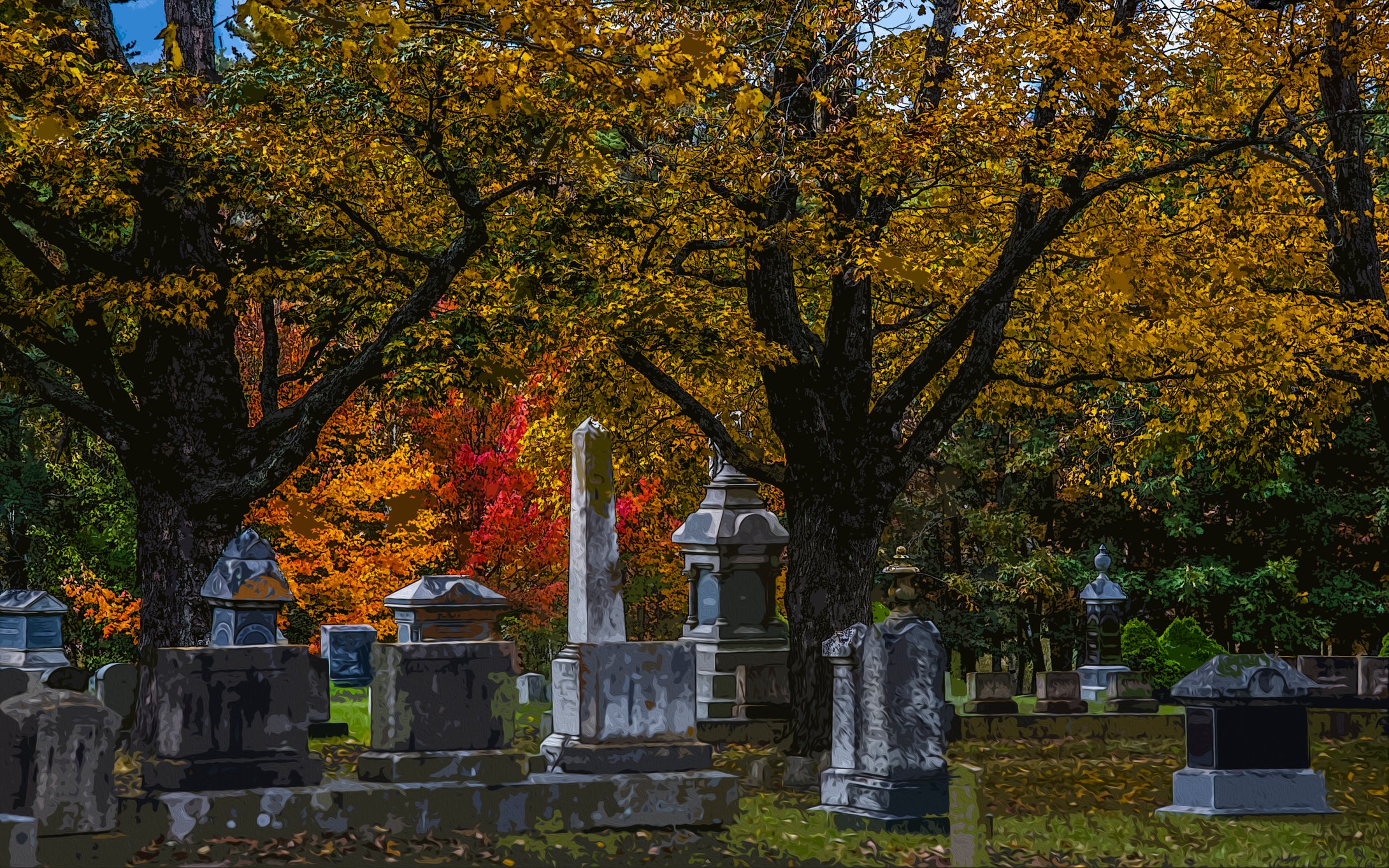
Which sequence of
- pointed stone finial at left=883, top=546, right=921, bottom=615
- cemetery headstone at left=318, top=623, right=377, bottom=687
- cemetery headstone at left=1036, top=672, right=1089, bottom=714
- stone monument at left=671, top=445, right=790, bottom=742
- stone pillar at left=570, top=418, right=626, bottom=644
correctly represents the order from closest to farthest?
pointed stone finial at left=883, top=546, right=921, bottom=615, stone pillar at left=570, top=418, right=626, bottom=644, stone monument at left=671, top=445, right=790, bottom=742, cemetery headstone at left=1036, top=672, right=1089, bottom=714, cemetery headstone at left=318, top=623, right=377, bottom=687

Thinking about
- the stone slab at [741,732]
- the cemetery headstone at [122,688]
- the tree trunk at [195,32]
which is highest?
the tree trunk at [195,32]

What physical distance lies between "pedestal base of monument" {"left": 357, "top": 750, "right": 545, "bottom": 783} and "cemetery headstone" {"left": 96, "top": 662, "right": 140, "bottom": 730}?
202 inches

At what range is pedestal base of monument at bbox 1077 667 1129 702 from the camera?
867 inches

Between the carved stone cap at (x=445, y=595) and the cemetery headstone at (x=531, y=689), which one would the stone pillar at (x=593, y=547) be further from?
the cemetery headstone at (x=531, y=689)

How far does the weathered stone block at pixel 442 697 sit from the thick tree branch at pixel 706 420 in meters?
4.46

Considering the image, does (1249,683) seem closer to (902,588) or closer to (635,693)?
(902,588)

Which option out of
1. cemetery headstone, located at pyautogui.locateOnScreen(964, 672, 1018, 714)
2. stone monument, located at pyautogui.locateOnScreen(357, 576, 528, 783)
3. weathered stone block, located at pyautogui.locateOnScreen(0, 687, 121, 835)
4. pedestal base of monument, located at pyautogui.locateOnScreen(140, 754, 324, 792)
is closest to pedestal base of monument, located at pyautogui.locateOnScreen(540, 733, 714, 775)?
stone monument, located at pyautogui.locateOnScreen(357, 576, 528, 783)

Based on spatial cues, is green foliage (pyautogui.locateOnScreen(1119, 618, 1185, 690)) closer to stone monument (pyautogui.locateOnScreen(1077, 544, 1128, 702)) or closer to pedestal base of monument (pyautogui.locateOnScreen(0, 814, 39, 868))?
stone monument (pyautogui.locateOnScreen(1077, 544, 1128, 702))

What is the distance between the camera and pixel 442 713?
Result: 429 inches

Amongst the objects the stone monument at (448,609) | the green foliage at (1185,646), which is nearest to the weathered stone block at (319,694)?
the stone monument at (448,609)

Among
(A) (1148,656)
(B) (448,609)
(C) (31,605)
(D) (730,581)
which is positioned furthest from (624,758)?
(A) (1148,656)

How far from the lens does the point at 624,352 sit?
47.6 feet

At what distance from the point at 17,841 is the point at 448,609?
12.6 ft

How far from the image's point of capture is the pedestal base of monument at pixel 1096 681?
72.2 feet
